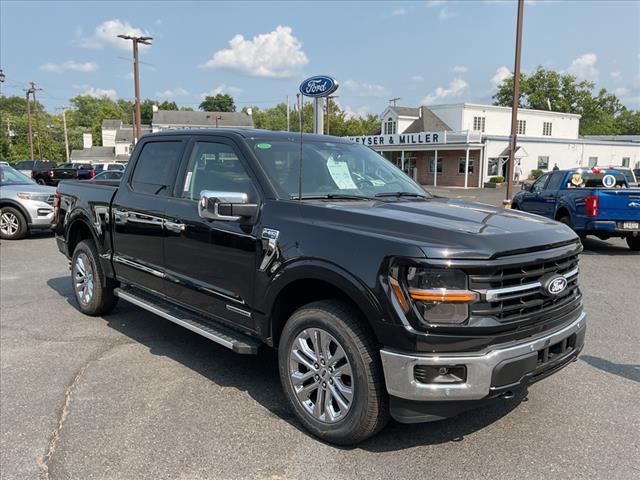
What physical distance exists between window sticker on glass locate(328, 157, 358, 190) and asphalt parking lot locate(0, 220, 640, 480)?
1647 millimetres

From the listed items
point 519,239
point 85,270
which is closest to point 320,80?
point 85,270

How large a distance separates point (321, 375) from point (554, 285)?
1.48 meters

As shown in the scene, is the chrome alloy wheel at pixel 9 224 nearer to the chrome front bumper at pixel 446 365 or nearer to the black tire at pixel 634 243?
the chrome front bumper at pixel 446 365

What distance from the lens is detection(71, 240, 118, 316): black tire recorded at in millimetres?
5684

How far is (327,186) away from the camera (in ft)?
13.1

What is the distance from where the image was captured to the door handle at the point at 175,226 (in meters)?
4.25

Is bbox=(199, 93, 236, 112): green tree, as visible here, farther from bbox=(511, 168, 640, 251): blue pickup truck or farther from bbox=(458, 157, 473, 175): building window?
bbox=(511, 168, 640, 251): blue pickup truck

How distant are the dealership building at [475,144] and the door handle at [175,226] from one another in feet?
115

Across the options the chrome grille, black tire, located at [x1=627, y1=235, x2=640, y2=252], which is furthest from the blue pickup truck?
the chrome grille

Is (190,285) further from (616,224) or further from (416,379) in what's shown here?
(616,224)

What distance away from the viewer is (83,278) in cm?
598

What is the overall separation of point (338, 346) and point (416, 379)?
1.76 ft

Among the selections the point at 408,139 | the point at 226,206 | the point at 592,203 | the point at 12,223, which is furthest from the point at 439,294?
the point at 408,139

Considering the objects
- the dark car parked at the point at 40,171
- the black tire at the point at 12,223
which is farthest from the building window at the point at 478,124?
the black tire at the point at 12,223
